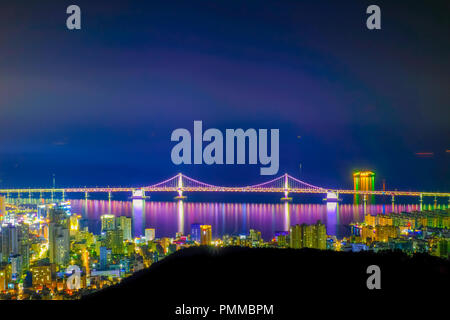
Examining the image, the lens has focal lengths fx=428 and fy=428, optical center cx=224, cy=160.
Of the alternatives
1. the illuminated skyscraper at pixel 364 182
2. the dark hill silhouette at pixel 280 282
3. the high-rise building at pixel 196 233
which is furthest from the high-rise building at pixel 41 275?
the illuminated skyscraper at pixel 364 182

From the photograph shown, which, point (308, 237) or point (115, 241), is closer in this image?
point (308, 237)

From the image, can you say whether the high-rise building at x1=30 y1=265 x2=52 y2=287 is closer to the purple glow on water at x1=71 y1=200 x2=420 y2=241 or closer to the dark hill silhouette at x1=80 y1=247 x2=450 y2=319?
the dark hill silhouette at x1=80 y1=247 x2=450 y2=319

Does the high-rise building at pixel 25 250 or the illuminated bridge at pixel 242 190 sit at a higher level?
the illuminated bridge at pixel 242 190

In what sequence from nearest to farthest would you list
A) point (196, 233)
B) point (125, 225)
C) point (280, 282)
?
1. point (280, 282)
2. point (196, 233)
3. point (125, 225)

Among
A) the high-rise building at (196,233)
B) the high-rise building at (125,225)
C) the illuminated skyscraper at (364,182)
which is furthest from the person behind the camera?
the illuminated skyscraper at (364,182)

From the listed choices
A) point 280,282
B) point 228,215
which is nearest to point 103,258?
point 280,282

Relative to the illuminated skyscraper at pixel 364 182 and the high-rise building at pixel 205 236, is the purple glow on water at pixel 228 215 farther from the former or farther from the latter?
the illuminated skyscraper at pixel 364 182

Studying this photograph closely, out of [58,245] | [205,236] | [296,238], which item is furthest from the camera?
[205,236]

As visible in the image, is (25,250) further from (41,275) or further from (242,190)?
(242,190)

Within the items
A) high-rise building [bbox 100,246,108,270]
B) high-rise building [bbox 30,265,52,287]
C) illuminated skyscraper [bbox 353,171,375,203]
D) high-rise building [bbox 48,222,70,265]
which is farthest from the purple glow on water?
high-rise building [bbox 30,265,52,287]
